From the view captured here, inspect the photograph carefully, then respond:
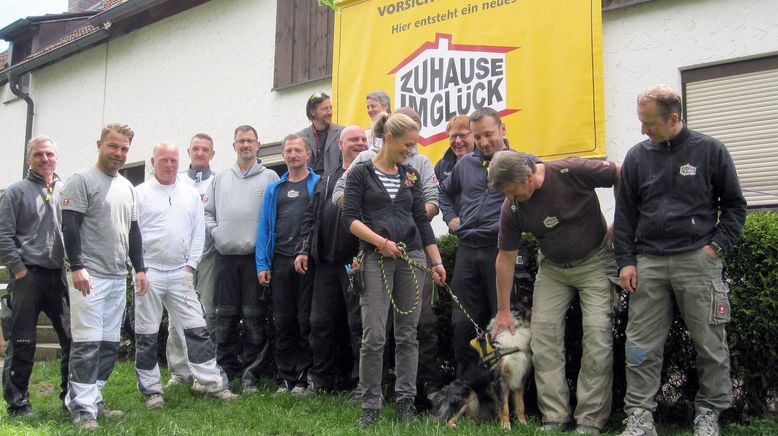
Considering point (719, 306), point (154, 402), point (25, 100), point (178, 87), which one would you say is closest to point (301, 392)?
point (154, 402)

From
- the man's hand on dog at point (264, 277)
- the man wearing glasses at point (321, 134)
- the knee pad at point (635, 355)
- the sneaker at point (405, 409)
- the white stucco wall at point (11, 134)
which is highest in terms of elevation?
the white stucco wall at point (11, 134)

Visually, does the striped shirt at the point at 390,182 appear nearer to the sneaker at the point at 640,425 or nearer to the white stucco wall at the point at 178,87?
the sneaker at the point at 640,425

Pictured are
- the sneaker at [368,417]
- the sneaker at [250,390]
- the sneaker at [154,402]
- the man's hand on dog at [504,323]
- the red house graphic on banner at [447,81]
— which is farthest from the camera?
the red house graphic on banner at [447,81]

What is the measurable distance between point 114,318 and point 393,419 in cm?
214

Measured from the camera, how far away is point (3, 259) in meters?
4.91

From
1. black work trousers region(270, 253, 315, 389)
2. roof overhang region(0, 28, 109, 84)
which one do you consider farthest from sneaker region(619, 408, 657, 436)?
roof overhang region(0, 28, 109, 84)

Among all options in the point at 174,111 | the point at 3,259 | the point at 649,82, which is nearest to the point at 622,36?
the point at 649,82

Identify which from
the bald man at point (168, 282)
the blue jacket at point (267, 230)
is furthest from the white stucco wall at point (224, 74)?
the bald man at point (168, 282)

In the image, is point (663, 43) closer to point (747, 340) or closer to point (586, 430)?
point (747, 340)

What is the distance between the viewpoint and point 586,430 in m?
4.24

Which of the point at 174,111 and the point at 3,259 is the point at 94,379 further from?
the point at 174,111

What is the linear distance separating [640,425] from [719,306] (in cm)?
82

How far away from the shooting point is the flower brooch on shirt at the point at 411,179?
4723 mm

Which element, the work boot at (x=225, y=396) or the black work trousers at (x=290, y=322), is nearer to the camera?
the work boot at (x=225, y=396)
